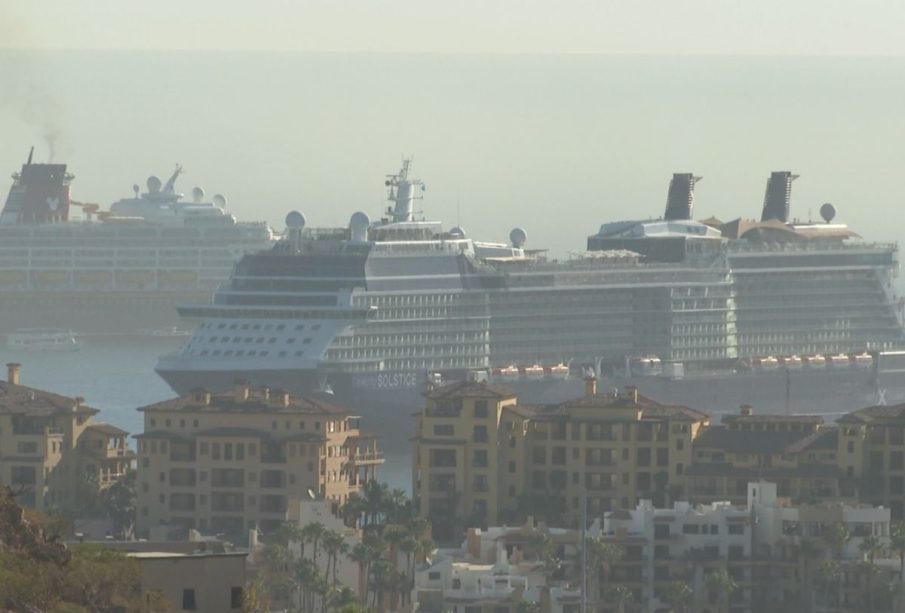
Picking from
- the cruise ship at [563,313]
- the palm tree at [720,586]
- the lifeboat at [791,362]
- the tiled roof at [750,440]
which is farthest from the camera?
the lifeboat at [791,362]

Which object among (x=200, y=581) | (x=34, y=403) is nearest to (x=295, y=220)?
(x=34, y=403)

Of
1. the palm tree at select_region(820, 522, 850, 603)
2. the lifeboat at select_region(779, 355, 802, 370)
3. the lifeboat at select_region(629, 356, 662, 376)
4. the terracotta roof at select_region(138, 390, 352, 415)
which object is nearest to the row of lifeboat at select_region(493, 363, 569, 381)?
the lifeboat at select_region(629, 356, 662, 376)

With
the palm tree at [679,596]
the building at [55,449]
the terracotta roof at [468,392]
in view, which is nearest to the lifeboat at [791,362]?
the terracotta roof at [468,392]

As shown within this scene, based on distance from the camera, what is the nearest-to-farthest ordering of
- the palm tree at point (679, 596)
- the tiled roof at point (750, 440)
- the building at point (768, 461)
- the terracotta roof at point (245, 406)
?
the palm tree at point (679, 596) < the building at point (768, 461) < the tiled roof at point (750, 440) < the terracotta roof at point (245, 406)

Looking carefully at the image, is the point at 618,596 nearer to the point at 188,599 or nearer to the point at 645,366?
the point at 188,599

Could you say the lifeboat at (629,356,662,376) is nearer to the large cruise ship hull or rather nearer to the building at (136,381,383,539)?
the large cruise ship hull

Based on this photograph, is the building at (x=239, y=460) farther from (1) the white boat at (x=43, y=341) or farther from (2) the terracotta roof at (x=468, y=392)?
(1) the white boat at (x=43, y=341)
